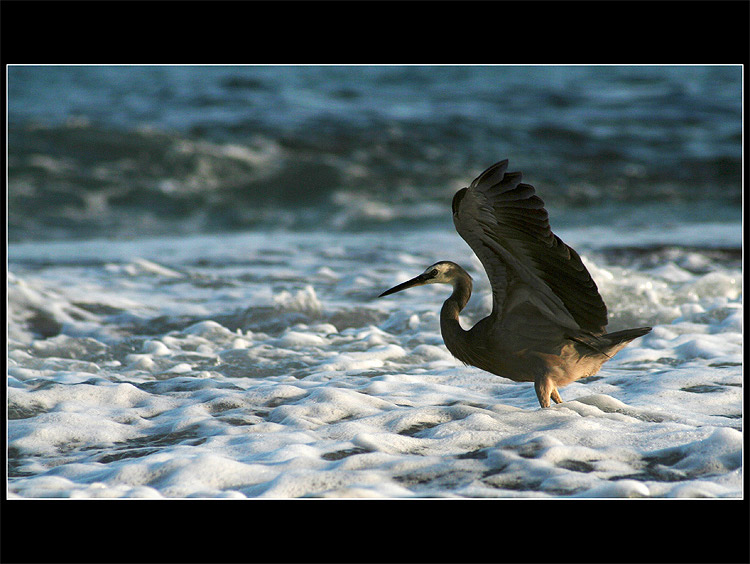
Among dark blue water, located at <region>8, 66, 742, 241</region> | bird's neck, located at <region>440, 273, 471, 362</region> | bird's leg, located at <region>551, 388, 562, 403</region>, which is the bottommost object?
bird's leg, located at <region>551, 388, 562, 403</region>

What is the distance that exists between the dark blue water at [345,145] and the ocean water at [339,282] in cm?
5

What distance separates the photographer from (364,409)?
12.7ft

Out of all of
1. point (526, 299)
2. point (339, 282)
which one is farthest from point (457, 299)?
point (339, 282)

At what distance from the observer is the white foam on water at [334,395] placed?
10.3 feet

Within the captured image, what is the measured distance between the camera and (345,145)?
12.5m

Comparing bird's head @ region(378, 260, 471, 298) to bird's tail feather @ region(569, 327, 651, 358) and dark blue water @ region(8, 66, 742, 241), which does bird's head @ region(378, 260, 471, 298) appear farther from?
dark blue water @ region(8, 66, 742, 241)

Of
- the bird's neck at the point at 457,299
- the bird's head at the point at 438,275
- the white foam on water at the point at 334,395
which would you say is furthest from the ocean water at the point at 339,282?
the bird's head at the point at 438,275

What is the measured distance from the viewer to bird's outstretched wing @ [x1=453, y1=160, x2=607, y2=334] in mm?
3189

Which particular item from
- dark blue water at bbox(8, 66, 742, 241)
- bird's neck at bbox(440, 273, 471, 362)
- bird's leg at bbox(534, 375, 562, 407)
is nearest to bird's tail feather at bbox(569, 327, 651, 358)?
bird's leg at bbox(534, 375, 562, 407)

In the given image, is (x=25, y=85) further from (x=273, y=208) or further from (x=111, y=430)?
→ (x=111, y=430)

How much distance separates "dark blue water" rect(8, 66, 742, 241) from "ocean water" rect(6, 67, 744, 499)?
0.17 ft

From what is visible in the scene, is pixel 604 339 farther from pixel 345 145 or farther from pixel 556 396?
pixel 345 145

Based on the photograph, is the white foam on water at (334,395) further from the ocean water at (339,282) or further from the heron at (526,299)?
the heron at (526,299)

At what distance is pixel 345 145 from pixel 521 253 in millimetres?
9413
